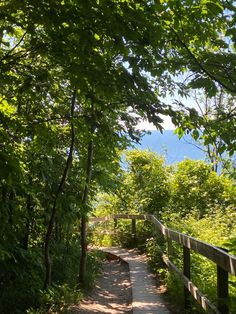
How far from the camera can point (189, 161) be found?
17406mm

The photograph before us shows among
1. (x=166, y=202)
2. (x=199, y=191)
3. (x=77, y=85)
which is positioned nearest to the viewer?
(x=77, y=85)

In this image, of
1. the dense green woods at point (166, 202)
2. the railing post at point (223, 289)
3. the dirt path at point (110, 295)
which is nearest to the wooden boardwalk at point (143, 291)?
the dirt path at point (110, 295)

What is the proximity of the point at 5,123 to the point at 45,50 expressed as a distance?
1.54 meters

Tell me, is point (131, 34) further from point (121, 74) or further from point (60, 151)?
point (60, 151)

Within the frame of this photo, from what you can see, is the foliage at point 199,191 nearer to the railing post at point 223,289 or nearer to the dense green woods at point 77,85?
the dense green woods at point 77,85

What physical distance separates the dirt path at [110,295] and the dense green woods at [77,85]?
1.11ft

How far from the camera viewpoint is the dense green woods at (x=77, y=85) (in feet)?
13.2

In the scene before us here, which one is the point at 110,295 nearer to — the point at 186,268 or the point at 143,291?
the point at 143,291

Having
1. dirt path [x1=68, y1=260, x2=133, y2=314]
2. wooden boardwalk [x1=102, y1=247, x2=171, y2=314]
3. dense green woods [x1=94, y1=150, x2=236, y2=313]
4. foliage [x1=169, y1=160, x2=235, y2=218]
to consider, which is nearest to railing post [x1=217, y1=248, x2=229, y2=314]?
wooden boardwalk [x1=102, y1=247, x2=171, y2=314]

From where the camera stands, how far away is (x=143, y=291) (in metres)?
7.59

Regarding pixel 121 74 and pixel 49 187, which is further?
pixel 49 187

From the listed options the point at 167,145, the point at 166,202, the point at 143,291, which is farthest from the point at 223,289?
the point at 167,145

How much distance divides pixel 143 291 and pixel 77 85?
14.7ft

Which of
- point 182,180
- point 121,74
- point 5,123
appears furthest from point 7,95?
point 182,180
